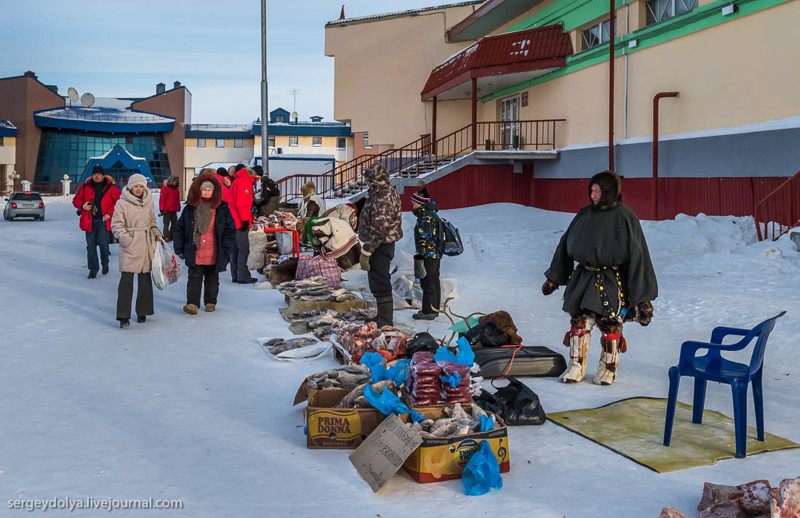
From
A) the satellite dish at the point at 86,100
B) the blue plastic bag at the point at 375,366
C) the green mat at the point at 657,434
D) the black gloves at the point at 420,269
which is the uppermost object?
the satellite dish at the point at 86,100

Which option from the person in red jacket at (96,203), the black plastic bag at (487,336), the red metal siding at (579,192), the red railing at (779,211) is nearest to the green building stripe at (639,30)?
the red metal siding at (579,192)

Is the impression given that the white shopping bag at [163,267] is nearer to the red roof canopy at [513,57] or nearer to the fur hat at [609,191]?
the fur hat at [609,191]

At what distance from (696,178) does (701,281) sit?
197 inches

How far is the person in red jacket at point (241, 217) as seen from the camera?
12727mm

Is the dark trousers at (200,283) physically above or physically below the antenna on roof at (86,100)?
below

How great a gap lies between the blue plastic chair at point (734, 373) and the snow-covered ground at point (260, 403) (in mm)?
280

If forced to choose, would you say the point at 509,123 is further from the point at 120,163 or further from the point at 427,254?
the point at 120,163

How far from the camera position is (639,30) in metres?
17.5

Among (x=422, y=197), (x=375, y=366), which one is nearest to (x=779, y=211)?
(x=422, y=197)

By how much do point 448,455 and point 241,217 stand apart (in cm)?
901

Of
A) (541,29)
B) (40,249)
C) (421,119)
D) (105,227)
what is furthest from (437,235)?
(421,119)

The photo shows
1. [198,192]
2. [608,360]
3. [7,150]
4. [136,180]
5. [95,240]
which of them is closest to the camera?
[608,360]

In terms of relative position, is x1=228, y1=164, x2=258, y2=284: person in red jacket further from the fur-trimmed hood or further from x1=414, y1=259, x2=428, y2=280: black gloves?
x1=414, y1=259, x2=428, y2=280: black gloves

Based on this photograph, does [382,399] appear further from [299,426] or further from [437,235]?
[437,235]
